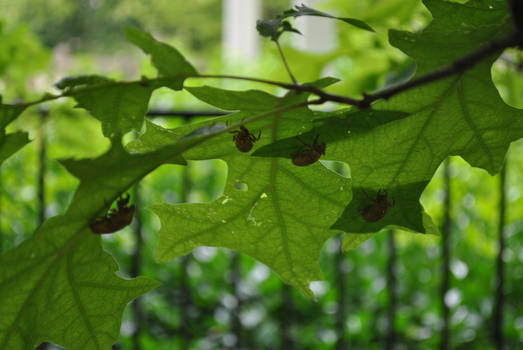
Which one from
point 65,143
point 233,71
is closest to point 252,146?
point 65,143

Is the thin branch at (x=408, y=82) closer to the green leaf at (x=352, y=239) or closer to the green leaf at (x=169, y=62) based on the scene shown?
the green leaf at (x=169, y=62)

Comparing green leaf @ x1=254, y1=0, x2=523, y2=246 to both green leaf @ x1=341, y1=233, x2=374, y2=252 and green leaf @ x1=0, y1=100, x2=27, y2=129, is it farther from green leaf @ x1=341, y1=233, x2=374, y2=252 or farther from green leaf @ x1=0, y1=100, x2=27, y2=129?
green leaf @ x1=0, y1=100, x2=27, y2=129

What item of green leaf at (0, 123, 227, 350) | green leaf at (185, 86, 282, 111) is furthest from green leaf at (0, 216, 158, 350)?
green leaf at (185, 86, 282, 111)

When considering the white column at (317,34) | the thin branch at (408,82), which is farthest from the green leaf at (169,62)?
the white column at (317,34)

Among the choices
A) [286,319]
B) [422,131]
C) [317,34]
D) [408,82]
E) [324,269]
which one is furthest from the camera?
[317,34]

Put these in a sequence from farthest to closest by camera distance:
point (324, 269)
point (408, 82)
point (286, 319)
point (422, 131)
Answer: point (324, 269) < point (286, 319) < point (422, 131) < point (408, 82)

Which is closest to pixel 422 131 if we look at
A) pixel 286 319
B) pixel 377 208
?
pixel 377 208

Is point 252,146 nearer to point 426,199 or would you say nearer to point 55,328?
point 55,328

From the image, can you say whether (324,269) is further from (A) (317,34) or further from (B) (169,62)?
(B) (169,62)
